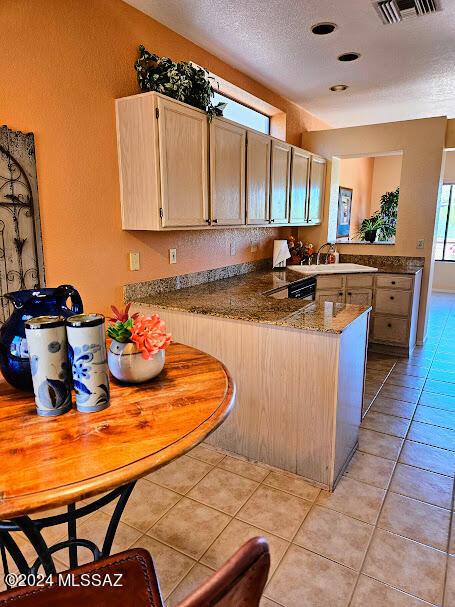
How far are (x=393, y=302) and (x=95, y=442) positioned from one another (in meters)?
3.90

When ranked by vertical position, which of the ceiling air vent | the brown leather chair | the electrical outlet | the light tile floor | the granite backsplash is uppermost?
the ceiling air vent

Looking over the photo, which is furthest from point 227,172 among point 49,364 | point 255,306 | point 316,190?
point 49,364

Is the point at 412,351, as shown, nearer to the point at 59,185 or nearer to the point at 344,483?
the point at 344,483

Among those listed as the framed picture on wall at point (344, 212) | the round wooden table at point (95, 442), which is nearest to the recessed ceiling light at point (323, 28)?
the round wooden table at point (95, 442)

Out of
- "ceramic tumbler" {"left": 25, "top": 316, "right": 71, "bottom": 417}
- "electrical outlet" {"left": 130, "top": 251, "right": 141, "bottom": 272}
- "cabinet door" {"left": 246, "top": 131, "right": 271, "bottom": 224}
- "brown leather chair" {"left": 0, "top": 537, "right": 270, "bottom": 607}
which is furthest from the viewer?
"cabinet door" {"left": 246, "top": 131, "right": 271, "bottom": 224}

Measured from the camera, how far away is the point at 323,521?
191 centimetres

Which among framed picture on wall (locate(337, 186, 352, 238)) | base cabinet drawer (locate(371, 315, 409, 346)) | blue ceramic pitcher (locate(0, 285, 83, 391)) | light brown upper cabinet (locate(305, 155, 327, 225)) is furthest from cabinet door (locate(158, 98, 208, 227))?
framed picture on wall (locate(337, 186, 352, 238))

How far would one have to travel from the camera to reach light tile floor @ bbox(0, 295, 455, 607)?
1.57 metres

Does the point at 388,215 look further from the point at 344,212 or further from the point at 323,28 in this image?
the point at 323,28

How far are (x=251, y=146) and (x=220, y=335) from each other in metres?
1.65

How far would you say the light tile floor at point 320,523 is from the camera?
1.57 metres

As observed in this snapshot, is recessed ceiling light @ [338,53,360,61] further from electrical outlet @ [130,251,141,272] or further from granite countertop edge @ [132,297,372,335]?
electrical outlet @ [130,251,141,272]

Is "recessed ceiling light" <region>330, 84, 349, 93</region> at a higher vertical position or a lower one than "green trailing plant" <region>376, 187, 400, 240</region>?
higher

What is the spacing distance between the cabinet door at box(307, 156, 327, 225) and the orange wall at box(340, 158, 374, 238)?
2.29 m
